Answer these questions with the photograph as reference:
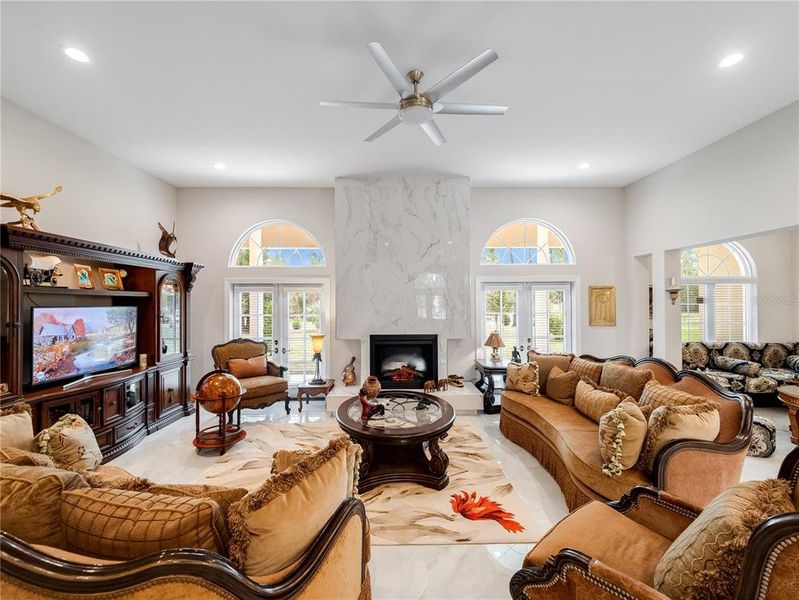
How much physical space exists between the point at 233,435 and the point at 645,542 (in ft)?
11.7

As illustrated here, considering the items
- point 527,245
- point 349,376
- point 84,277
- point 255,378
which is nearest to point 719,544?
point 349,376

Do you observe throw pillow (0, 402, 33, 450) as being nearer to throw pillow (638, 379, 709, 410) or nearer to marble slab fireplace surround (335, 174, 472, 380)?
marble slab fireplace surround (335, 174, 472, 380)

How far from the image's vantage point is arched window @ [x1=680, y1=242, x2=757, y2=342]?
5652 mm

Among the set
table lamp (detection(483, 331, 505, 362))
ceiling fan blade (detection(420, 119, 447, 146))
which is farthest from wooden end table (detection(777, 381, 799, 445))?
ceiling fan blade (detection(420, 119, 447, 146))

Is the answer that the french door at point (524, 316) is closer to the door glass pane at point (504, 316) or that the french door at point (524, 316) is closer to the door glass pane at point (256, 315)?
the door glass pane at point (504, 316)

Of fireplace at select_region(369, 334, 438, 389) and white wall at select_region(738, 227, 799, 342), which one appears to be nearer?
fireplace at select_region(369, 334, 438, 389)

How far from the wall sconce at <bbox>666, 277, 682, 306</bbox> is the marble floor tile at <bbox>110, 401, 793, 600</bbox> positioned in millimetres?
1853

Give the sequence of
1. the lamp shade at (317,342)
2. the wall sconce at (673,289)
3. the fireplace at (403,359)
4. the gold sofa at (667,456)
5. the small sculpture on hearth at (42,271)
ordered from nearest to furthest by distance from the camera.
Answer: the gold sofa at (667,456), the small sculpture on hearth at (42,271), the wall sconce at (673,289), the lamp shade at (317,342), the fireplace at (403,359)

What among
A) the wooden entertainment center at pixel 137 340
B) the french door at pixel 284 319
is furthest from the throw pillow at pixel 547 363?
the wooden entertainment center at pixel 137 340

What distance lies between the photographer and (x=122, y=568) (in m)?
1.00

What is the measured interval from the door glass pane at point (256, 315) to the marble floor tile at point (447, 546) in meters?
1.25

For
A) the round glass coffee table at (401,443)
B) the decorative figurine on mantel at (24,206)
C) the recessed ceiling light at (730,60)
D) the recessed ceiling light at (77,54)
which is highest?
the recessed ceiling light at (77,54)

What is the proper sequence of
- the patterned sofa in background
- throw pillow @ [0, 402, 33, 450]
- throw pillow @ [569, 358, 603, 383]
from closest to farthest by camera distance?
throw pillow @ [0, 402, 33, 450] → throw pillow @ [569, 358, 603, 383] → the patterned sofa in background

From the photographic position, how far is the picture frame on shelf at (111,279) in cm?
387
